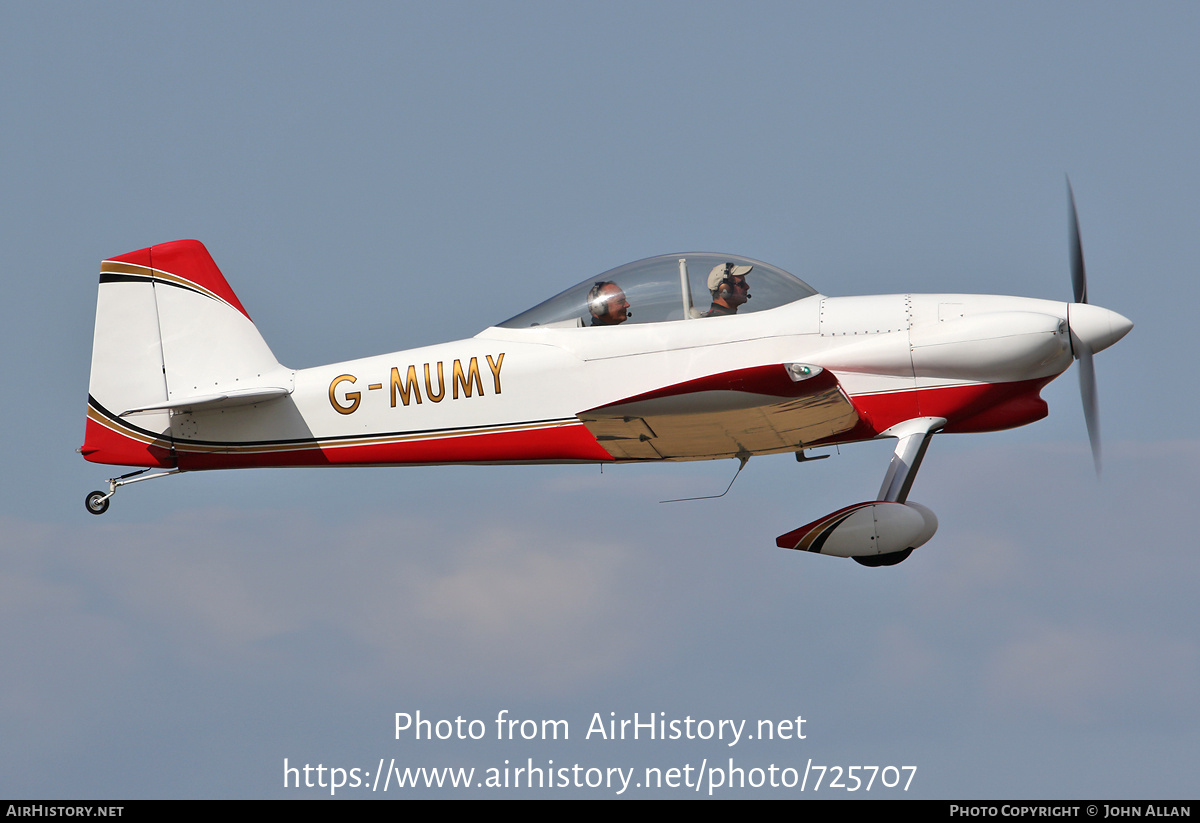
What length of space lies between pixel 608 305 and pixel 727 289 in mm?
1059

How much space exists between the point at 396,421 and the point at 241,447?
1577 mm

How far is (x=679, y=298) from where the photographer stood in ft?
40.1

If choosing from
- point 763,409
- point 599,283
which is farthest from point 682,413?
point 599,283

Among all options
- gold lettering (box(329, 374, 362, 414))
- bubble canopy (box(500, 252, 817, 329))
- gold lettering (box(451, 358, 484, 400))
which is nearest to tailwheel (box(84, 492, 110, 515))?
gold lettering (box(329, 374, 362, 414))

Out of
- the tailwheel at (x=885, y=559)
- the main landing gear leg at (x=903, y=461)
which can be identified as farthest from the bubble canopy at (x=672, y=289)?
the tailwheel at (x=885, y=559)

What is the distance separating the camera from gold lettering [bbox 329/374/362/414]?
13.1m

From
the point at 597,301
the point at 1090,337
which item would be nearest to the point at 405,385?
the point at 597,301

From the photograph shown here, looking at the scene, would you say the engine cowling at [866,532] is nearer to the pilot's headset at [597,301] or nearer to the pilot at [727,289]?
the pilot at [727,289]

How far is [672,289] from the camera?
1224 centimetres

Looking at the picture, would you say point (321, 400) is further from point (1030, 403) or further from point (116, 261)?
point (1030, 403)

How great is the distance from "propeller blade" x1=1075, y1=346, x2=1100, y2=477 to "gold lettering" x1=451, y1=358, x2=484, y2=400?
5.24 m

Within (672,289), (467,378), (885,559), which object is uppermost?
(672,289)

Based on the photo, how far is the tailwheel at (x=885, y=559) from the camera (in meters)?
11.8

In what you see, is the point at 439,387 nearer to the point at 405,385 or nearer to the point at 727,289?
the point at 405,385
